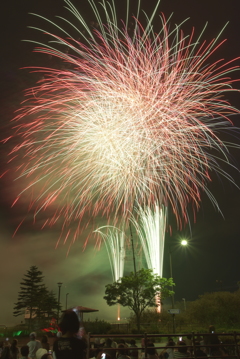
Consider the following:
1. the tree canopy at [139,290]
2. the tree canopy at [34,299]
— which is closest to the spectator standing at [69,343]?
the tree canopy at [139,290]

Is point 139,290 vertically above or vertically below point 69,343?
above

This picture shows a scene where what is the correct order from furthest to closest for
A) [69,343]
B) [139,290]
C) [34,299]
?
1. [34,299]
2. [139,290]
3. [69,343]

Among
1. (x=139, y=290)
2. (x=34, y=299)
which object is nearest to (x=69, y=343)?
(x=139, y=290)

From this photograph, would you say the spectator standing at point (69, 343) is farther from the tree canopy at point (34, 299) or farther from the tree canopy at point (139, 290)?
the tree canopy at point (34, 299)

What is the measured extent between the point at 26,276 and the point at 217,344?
197 ft

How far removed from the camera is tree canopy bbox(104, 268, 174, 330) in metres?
28.4

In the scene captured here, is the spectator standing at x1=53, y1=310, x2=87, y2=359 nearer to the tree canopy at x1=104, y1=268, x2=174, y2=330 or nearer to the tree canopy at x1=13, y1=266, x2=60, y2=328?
the tree canopy at x1=104, y1=268, x2=174, y2=330

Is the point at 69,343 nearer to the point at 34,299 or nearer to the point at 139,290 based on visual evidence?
the point at 139,290

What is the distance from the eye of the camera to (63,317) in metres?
3.95

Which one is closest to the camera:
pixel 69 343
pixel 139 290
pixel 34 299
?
pixel 69 343

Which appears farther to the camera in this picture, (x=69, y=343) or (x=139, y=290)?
(x=139, y=290)

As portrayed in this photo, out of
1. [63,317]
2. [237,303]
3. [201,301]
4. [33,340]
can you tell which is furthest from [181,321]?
[63,317]

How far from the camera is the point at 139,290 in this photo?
2884 cm

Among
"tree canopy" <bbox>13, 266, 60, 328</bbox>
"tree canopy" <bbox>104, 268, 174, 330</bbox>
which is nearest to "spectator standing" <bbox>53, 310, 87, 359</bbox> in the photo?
"tree canopy" <bbox>104, 268, 174, 330</bbox>
